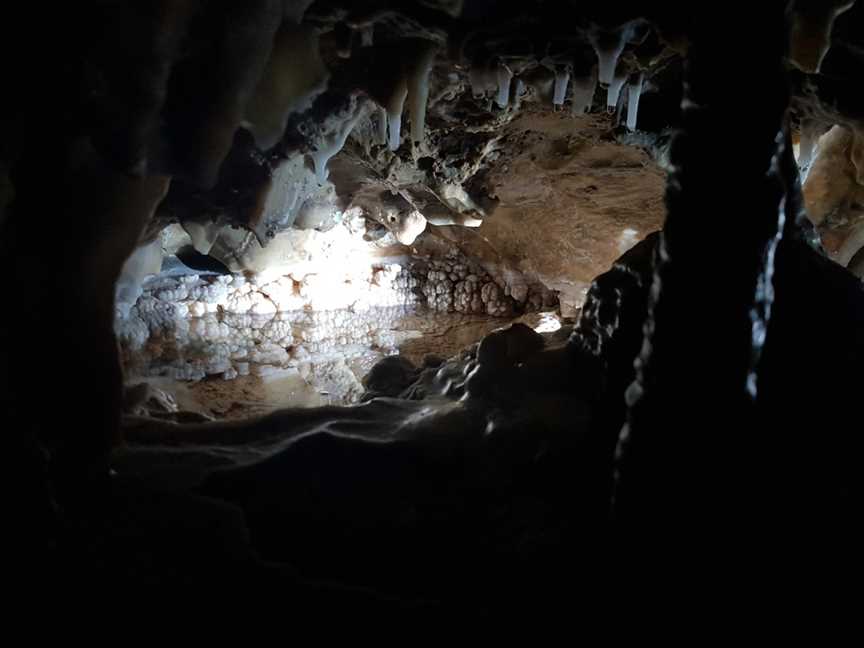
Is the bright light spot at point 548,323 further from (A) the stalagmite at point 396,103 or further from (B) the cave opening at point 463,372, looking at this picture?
(A) the stalagmite at point 396,103

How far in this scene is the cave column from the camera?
1.82 metres

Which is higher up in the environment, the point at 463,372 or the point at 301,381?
the point at 463,372

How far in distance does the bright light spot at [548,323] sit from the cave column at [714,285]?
643 cm

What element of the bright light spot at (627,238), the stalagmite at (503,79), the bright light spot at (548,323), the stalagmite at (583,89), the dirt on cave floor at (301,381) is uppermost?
the stalagmite at (583,89)

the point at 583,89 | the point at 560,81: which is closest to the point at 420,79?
the point at 560,81

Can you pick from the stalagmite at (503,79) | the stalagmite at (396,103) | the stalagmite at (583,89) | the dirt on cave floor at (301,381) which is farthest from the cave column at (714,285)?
the dirt on cave floor at (301,381)

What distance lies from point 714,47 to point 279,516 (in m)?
2.20

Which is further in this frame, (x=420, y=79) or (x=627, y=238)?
(x=627, y=238)

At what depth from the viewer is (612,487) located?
89.4 inches

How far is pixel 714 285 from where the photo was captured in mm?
1881

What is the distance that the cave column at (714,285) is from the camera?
1816mm

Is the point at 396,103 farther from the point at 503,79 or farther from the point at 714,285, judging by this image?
the point at 714,285

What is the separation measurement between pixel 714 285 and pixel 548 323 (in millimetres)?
7042

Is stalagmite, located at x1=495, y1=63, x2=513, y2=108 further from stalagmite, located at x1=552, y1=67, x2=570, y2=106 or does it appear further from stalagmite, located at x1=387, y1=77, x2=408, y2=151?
stalagmite, located at x1=387, y1=77, x2=408, y2=151
